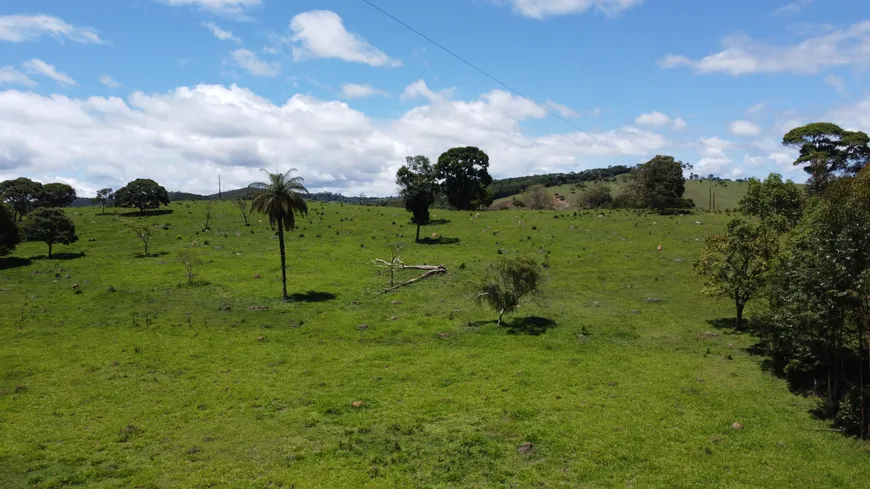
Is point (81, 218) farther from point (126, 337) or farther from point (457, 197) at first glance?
point (457, 197)

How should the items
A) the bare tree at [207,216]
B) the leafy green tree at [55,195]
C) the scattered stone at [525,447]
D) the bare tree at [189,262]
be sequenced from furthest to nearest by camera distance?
1. the leafy green tree at [55,195]
2. the bare tree at [207,216]
3. the bare tree at [189,262]
4. the scattered stone at [525,447]

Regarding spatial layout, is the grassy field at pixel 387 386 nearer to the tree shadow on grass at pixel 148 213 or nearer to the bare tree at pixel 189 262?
the bare tree at pixel 189 262

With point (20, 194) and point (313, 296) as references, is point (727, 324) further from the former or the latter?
point (20, 194)

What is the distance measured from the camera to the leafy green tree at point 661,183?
8394cm

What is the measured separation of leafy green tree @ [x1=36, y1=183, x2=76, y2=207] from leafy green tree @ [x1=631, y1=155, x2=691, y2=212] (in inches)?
4707

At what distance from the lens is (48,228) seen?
210 ft

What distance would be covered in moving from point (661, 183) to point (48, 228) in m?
96.1

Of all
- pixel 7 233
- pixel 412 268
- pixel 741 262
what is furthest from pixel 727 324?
pixel 7 233

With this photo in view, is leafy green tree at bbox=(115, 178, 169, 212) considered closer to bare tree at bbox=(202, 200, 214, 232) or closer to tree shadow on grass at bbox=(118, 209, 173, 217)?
tree shadow on grass at bbox=(118, 209, 173, 217)

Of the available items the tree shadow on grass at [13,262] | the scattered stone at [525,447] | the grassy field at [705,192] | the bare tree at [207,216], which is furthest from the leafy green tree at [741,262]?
the grassy field at [705,192]

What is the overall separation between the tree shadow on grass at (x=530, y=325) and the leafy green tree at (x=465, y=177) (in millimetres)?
70359

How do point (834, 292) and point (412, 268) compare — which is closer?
point (834, 292)

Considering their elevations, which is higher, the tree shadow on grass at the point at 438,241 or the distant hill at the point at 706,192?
the distant hill at the point at 706,192

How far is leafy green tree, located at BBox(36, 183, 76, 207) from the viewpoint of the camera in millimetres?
98062
